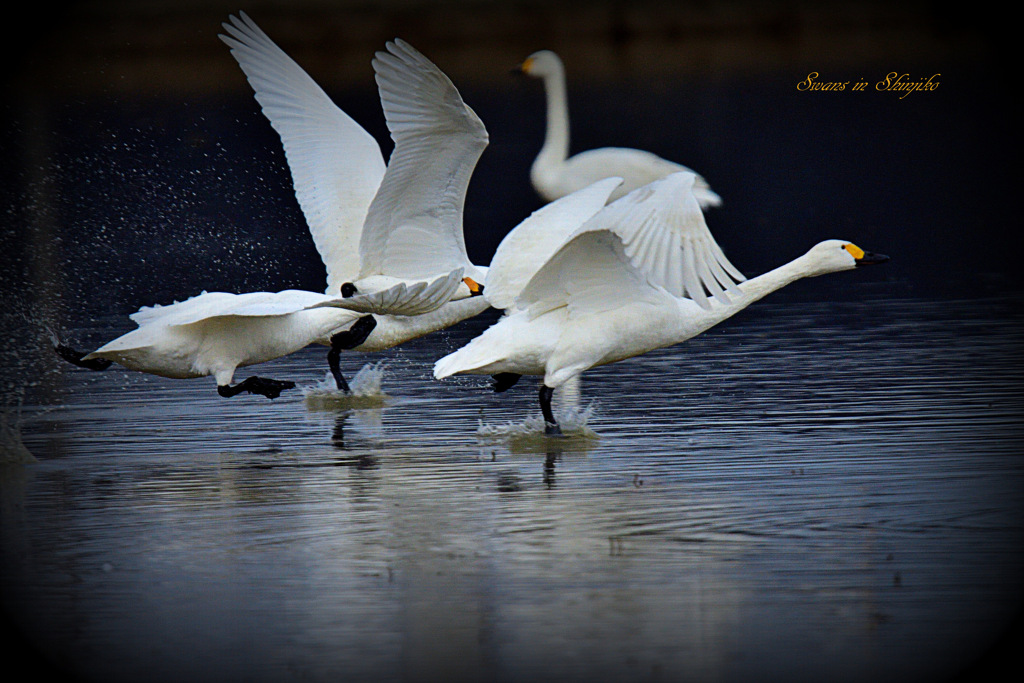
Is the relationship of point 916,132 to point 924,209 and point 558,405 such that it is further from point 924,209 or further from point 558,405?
point 558,405

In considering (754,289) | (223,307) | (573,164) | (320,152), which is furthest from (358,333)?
(573,164)

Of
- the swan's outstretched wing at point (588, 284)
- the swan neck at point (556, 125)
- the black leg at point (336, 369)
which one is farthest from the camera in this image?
the swan neck at point (556, 125)

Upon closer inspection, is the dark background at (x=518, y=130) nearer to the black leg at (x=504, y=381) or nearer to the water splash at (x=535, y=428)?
the black leg at (x=504, y=381)

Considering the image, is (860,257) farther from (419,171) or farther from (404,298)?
(404,298)

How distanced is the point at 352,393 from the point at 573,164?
11.7 feet

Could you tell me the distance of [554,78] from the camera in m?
16.1

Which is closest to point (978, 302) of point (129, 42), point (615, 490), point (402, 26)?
point (615, 490)

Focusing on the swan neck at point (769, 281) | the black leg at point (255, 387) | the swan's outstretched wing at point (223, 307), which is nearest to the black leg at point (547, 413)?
the swan neck at point (769, 281)

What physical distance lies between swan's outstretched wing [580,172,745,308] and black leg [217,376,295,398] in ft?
8.47

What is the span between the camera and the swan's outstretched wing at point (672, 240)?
7898 millimetres

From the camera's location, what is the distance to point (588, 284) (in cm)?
909

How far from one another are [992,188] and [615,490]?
16798 millimetres

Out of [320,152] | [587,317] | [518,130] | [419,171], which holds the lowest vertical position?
[587,317]

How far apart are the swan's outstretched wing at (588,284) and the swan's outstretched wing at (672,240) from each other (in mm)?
506
